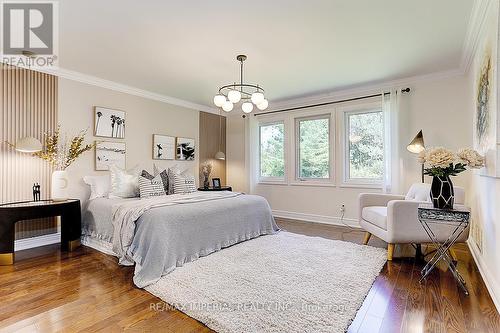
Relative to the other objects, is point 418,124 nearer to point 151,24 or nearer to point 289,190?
point 289,190

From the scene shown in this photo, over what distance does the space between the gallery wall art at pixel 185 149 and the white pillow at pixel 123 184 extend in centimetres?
142

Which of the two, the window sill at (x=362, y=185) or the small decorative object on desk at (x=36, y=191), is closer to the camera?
the small decorative object on desk at (x=36, y=191)

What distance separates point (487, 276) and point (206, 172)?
14.7ft

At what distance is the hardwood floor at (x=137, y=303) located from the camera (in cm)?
166

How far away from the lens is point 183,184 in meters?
4.04

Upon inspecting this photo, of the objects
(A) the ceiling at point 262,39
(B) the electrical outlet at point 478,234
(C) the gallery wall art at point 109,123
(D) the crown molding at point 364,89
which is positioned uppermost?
(A) the ceiling at point 262,39

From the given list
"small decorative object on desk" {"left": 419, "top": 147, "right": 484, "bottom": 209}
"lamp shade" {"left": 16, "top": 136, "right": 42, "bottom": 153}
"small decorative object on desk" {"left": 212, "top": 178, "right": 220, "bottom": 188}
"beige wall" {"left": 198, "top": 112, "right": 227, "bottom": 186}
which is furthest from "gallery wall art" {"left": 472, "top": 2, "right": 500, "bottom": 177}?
"beige wall" {"left": 198, "top": 112, "right": 227, "bottom": 186}

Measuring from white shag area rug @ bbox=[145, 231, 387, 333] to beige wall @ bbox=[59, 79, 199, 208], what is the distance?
2.43m

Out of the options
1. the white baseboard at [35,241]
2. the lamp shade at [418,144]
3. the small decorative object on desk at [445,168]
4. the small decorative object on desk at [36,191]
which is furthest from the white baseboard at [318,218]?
the small decorative object on desk at [36,191]

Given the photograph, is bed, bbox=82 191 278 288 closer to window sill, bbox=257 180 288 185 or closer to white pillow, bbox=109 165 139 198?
white pillow, bbox=109 165 139 198

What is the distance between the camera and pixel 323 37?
107 inches

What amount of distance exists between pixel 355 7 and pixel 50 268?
12.3ft

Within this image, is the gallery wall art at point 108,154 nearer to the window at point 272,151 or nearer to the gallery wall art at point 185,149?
the gallery wall art at point 185,149

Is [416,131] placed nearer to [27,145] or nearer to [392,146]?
[392,146]
